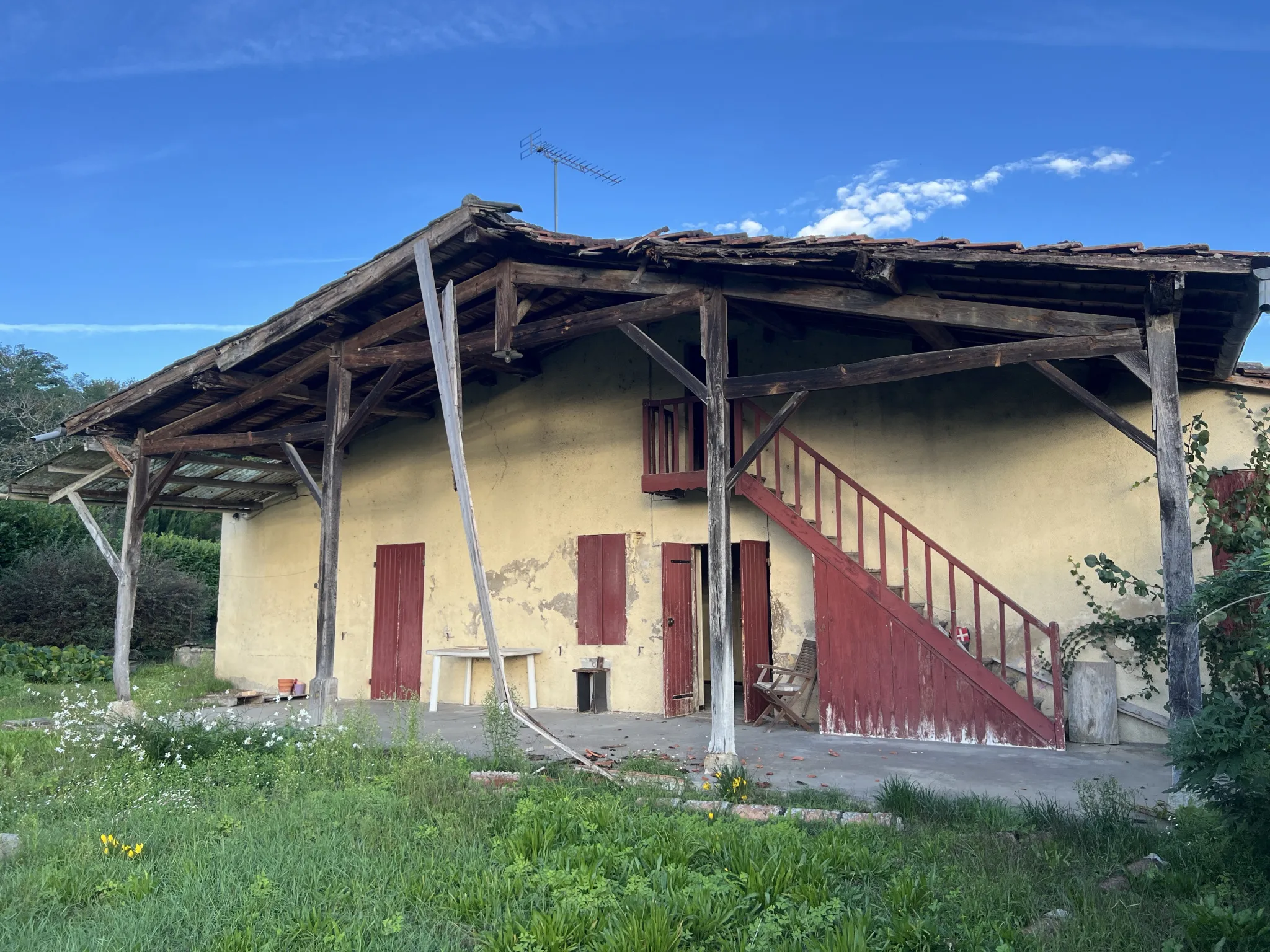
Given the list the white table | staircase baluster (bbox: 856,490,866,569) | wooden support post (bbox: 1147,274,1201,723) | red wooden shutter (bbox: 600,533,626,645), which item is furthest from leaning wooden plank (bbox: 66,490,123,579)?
wooden support post (bbox: 1147,274,1201,723)

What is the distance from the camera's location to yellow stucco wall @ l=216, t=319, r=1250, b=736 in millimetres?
8281

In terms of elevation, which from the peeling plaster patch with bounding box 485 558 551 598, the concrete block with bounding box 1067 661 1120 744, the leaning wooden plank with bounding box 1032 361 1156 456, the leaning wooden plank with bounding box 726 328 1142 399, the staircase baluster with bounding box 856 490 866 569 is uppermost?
the leaning wooden plank with bounding box 726 328 1142 399

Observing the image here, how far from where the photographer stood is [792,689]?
8.91 meters

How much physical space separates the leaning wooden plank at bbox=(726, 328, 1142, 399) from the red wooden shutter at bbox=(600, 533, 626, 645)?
3.74 metres

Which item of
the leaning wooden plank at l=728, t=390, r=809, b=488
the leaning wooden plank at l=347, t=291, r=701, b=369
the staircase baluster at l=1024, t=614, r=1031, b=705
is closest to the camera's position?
the leaning wooden plank at l=728, t=390, r=809, b=488

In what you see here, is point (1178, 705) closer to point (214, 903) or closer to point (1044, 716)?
point (1044, 716)

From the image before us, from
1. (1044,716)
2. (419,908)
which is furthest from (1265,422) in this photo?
(419,908)

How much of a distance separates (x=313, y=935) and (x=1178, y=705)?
15.8ft

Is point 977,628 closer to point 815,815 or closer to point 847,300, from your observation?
point 847,300

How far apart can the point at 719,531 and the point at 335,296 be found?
4.37 m

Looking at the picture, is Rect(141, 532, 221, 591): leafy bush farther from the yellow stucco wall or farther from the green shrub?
the green shrub

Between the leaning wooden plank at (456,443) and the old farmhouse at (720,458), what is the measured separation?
24.6 inches

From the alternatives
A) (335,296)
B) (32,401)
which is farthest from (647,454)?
(32,401)

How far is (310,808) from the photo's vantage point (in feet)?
15.7
